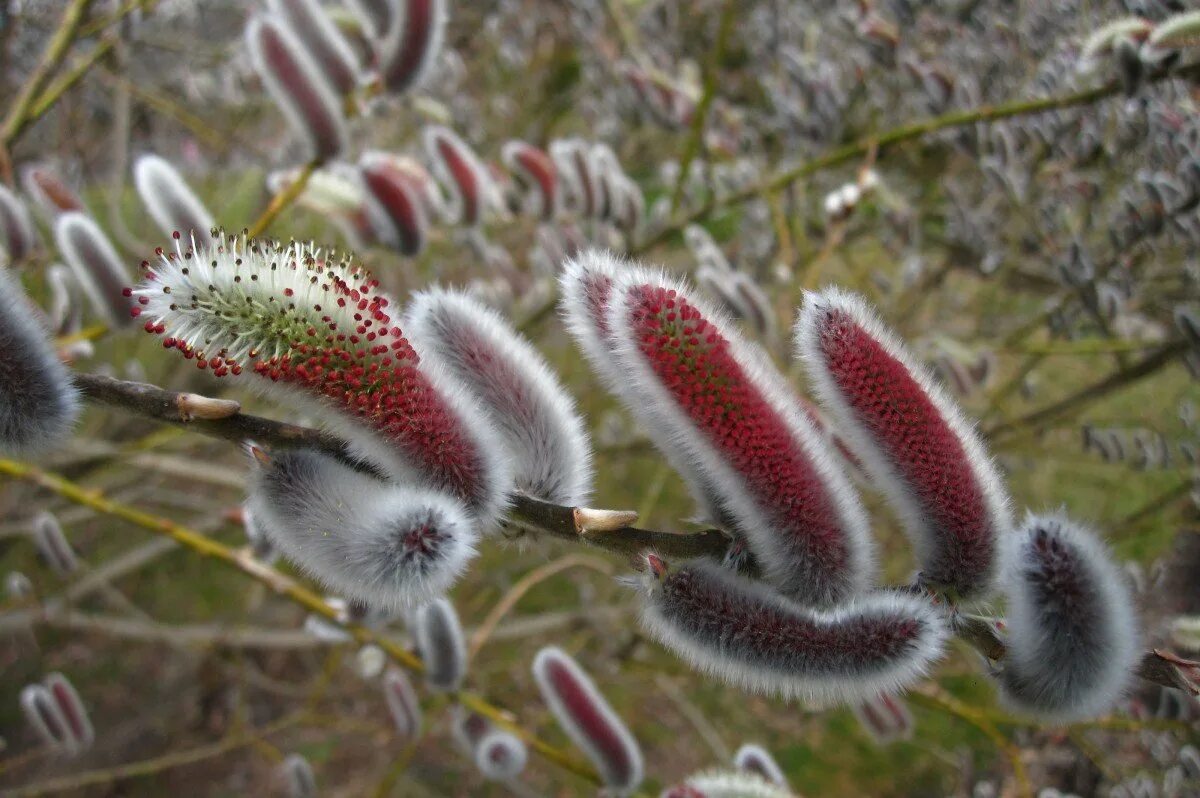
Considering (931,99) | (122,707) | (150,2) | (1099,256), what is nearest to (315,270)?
(150,2)

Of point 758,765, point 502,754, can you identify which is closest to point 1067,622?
point 758,765

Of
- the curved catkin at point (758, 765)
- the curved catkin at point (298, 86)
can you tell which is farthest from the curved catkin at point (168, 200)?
the curved catkin at point (758, 765)

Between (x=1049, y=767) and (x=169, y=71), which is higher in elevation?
(x=169, y=71)

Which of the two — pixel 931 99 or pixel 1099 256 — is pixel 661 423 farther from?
pixel 1099 256

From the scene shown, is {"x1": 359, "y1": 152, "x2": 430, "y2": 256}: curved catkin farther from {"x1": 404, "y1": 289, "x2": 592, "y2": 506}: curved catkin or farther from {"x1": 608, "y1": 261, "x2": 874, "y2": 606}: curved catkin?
{"x1": 608, "y1": 261, "x2": 874, "y2": 606}: curved catkin

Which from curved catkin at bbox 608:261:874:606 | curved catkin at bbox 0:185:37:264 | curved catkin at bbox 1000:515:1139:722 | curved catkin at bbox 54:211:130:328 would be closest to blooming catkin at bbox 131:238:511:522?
curved catkin at bbox 608:261:874:606

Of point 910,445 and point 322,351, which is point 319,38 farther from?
point 910,445
